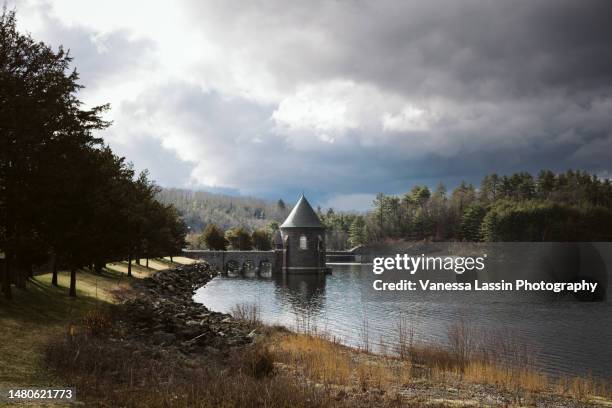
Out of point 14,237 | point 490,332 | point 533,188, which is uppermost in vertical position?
point 533,188

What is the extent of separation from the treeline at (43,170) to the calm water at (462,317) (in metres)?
11.3

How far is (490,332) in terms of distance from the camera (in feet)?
84.5

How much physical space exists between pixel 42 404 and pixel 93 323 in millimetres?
9098

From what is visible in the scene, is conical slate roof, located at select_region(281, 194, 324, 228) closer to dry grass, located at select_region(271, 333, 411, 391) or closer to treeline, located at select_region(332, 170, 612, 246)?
treeline, located at select_region(332, 170, 612, 246)

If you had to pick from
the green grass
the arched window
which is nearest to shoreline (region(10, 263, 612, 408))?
the green grass

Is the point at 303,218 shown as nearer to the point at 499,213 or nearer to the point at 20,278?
the point at 499,213

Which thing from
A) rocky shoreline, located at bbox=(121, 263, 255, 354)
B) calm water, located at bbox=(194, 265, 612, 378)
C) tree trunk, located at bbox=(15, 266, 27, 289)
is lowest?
calm water, located at bbox=(194, 265, 612, 378)

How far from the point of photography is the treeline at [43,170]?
1838cm

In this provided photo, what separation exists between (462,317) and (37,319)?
21915mm

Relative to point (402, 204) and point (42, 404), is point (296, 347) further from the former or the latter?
point (402, 204)

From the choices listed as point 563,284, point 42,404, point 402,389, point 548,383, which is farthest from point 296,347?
point 563,284

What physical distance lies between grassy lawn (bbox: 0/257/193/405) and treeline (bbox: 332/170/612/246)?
88618mm

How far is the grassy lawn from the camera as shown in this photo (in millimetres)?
11383

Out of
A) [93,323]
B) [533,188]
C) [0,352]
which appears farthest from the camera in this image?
[533,188]
